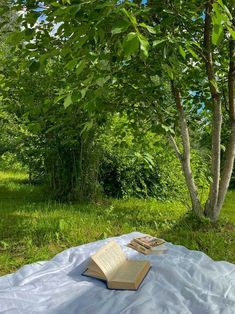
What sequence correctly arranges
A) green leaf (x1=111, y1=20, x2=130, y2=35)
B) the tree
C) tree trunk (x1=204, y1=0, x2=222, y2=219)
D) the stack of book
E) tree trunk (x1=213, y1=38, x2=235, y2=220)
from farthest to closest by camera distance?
tree trunk (x1=213, y1=38, x2=235, y2=220) → tree trunk (x1=204, y1=0, x2=222, y2=219) → the stack of book → the tree → green leaf (x1=111, y1=20, x2=130, y2=35)

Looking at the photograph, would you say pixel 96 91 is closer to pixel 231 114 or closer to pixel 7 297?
pixel 7 297

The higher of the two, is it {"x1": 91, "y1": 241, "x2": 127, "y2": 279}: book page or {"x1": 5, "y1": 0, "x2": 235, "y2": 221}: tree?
{"x1": 5, "y1": 0, "x2": 235, "y2": 221}: tree

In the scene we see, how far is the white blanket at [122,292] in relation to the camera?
2469mm

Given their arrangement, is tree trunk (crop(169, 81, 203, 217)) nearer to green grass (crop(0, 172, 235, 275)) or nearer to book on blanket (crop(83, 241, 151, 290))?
green grass (crop(0, 172, 235, 275))

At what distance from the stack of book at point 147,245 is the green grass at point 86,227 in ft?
1.94

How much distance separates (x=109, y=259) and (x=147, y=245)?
705 millimetres

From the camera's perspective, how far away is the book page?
2.89m

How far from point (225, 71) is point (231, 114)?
62 centimetres

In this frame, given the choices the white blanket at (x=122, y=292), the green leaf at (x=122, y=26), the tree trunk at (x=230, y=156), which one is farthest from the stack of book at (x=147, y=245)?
the green leaf at (x=122, y=26)

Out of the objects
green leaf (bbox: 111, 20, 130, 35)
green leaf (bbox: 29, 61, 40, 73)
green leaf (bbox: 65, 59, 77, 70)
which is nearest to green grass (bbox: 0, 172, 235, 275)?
green leaf (bbox: 29, 61, 40, 73)

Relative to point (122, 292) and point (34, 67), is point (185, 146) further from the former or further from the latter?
point (122, 292)

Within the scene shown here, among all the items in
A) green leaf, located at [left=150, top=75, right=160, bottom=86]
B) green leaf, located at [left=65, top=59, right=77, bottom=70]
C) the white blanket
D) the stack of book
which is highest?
green leaf, located at [left=65, top=59, right=77, bottom=70]

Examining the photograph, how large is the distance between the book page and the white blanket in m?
0.11

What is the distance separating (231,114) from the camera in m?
4.88
